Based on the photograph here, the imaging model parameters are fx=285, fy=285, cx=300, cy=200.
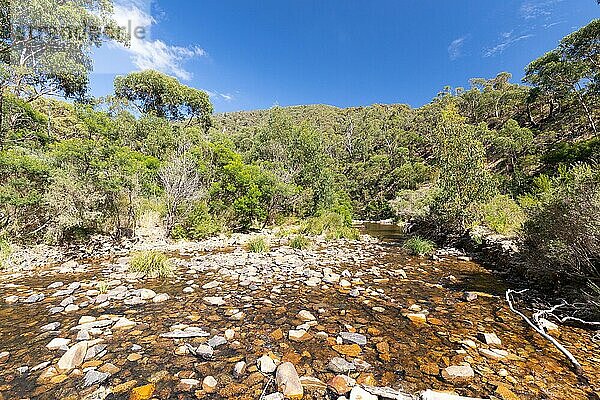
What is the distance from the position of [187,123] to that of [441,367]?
164 ft

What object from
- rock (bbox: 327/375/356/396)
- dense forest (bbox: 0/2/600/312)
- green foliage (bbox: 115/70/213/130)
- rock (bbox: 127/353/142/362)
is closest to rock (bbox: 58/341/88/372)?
rock (bbox: 127/353/142/362)

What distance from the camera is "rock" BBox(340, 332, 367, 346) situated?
4.93 meters

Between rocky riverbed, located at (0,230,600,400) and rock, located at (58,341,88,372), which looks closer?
rocky riverbed, located at (0,230,600,400)

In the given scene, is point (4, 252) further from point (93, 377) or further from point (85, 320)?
point (93, 377)

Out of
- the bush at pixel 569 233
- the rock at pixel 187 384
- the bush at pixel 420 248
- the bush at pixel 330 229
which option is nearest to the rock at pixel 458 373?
the rock at pixel 187 384

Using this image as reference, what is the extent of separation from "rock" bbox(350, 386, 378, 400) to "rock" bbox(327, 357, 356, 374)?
0.61 meters

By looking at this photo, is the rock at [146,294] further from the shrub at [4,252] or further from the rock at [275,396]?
the shrub at [4,252]

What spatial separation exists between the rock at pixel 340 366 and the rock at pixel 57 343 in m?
4.15

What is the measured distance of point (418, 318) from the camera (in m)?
5.98

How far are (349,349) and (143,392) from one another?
299cm

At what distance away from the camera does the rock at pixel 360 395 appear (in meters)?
3.30

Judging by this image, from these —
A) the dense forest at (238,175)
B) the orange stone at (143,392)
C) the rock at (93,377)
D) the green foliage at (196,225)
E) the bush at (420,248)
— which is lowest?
the bush at (420,248)

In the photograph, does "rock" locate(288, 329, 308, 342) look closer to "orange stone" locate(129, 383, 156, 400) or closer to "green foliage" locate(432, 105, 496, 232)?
"orange stone" locate(129, 383, 156, 400)

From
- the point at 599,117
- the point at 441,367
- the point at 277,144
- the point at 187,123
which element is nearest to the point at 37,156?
the point at 441,367
